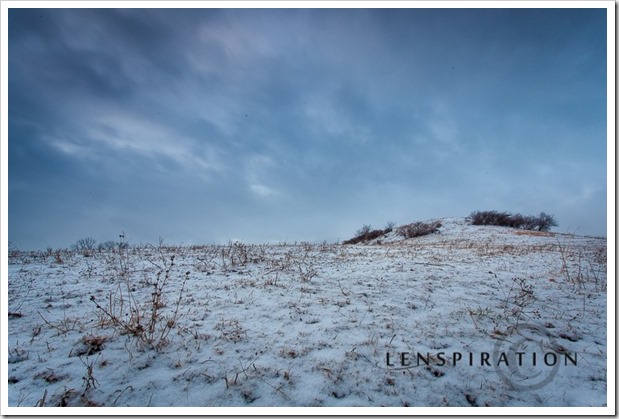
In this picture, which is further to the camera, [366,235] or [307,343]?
[366,235]

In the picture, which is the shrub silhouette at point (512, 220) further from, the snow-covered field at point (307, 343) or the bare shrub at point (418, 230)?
the snow-covered field at point (307, 343)

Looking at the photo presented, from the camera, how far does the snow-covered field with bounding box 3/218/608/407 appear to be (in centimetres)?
289

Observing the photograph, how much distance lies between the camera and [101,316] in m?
4.29

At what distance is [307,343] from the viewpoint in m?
3.69

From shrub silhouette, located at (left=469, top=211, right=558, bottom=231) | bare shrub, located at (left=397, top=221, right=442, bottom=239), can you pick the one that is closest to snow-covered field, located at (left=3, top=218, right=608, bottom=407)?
bare shrub, located at (left=397, top=221, right=442, bottom=239)

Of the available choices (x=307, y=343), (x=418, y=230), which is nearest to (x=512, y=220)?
(x=418, y=230)

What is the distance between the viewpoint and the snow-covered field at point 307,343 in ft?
9.49

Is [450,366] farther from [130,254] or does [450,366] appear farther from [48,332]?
[130,254]

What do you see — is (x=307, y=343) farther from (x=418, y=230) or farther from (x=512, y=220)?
(x=512, y=220)

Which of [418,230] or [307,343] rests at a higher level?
[418,230]

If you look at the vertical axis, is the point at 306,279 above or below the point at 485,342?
above

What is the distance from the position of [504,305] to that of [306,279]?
3.49 m

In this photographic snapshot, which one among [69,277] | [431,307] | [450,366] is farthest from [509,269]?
[69,277]

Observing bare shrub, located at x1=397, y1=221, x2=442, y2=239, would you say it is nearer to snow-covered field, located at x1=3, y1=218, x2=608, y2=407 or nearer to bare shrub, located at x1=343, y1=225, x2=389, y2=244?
bare shrub, located at x1=343, y1=225, x2=389, y2=244
